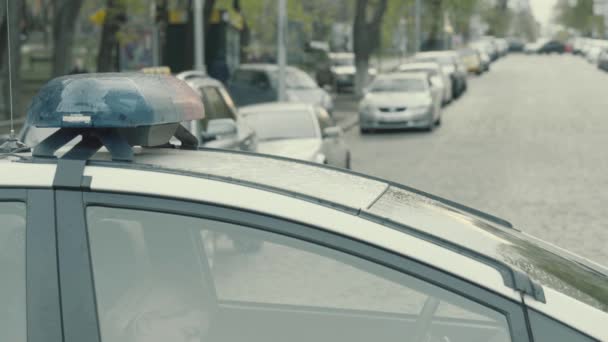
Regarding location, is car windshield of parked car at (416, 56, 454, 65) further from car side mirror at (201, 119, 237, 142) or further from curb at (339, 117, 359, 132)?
car side mirror at (201, 119, 237, 142)

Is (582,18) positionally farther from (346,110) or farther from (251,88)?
(251,88)

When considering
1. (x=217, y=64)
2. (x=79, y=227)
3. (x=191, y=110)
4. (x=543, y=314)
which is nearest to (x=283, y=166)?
(x=191, y=110)

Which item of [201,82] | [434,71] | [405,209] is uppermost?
[405,209]

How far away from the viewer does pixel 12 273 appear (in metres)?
2.71

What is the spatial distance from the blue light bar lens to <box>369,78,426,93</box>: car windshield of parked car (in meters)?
25.7

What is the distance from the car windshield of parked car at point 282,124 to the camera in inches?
589

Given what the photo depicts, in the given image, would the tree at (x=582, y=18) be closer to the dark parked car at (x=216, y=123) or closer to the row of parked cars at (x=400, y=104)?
the row of parked cars at (x=400, y=104)

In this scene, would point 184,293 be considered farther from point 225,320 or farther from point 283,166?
point 283,166

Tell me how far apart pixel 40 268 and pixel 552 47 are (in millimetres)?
127459

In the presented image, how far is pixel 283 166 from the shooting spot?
316 cm

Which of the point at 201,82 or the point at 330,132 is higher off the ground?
the point at 201,82

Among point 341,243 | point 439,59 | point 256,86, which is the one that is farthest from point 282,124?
point 439,59

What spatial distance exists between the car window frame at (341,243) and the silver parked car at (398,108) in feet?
79.9

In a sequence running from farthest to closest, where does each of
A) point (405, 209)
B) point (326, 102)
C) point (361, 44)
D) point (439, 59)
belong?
point (439, 59) → point (361, 44) → point (326, 102) → point (405, 209)
